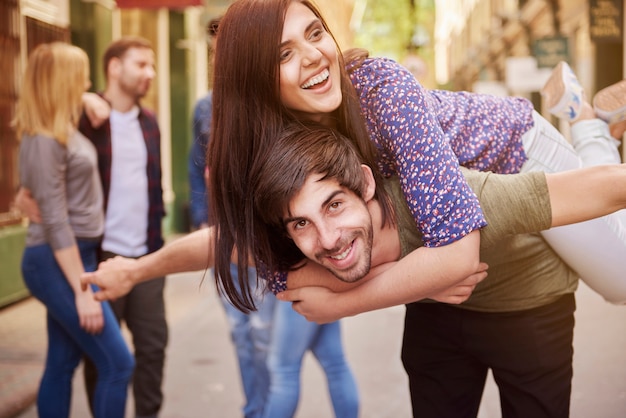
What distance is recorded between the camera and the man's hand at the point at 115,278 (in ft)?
9.32

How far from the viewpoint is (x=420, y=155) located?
2.15 meters

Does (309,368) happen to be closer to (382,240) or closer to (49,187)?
(49,187)

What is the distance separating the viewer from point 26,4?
8625 millimetres

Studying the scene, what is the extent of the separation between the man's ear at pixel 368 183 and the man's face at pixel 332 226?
4 centimetres

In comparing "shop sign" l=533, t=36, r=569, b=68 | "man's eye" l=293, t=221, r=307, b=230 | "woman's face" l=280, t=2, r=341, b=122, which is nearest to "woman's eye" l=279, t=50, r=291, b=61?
"woman's face" l=280, t=2, r=341, b=122

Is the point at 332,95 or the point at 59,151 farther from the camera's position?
the point at 59,151

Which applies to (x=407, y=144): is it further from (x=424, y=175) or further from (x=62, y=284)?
(x=62, y=284)

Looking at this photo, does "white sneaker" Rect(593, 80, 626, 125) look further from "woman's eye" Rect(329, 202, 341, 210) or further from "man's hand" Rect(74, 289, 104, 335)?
"man's hand" Rect(74, 289, 104, 335)

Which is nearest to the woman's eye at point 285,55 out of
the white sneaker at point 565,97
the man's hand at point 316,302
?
the man's hand at point 316,302

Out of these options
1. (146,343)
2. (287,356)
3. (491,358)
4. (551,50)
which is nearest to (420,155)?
(491,358)

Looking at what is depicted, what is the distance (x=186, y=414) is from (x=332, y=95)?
339cm

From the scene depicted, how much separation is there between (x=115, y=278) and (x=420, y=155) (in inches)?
49.8

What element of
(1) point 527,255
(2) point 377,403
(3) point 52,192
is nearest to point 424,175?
(1) point 527,255

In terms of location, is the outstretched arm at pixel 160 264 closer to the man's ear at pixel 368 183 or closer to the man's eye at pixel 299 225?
the man's eye at pixel 299 225
